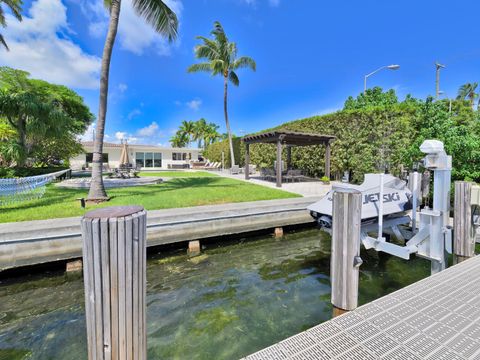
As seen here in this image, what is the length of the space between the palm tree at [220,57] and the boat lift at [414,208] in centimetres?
1793

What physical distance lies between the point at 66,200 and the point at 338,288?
27.5 ft

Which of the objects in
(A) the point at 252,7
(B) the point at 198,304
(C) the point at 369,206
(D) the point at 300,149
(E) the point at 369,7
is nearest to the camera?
(B) the point at 198,304

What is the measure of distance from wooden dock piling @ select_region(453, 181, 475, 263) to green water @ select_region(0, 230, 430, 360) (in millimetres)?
701

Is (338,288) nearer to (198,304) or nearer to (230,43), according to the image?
(198,304)

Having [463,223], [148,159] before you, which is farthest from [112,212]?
[148,159]

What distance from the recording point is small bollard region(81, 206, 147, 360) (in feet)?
4.36

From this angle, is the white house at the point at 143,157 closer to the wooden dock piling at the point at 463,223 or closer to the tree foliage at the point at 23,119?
the tree foliage at the point at 23,119

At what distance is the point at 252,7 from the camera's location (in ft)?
47.8

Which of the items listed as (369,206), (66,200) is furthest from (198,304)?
(66,200)

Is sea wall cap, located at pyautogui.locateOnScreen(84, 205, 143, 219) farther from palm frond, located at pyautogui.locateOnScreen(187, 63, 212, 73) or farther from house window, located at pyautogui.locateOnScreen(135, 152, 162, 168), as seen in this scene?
house window, located at pyautogui.locateOnScreen(135, 152, 162, 168)

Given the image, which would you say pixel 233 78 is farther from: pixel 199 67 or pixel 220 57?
pixel 199 67

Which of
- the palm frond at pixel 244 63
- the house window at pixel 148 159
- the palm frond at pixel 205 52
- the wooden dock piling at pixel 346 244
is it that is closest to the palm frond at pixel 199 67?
the palm frond at pixel 205 52

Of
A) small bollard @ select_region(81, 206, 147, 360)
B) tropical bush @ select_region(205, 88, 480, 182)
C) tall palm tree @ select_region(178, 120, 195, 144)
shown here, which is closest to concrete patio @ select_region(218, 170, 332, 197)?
tropical bush @ select_region(205, 88, 480, 182)

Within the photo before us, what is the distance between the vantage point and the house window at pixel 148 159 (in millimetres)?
32000
